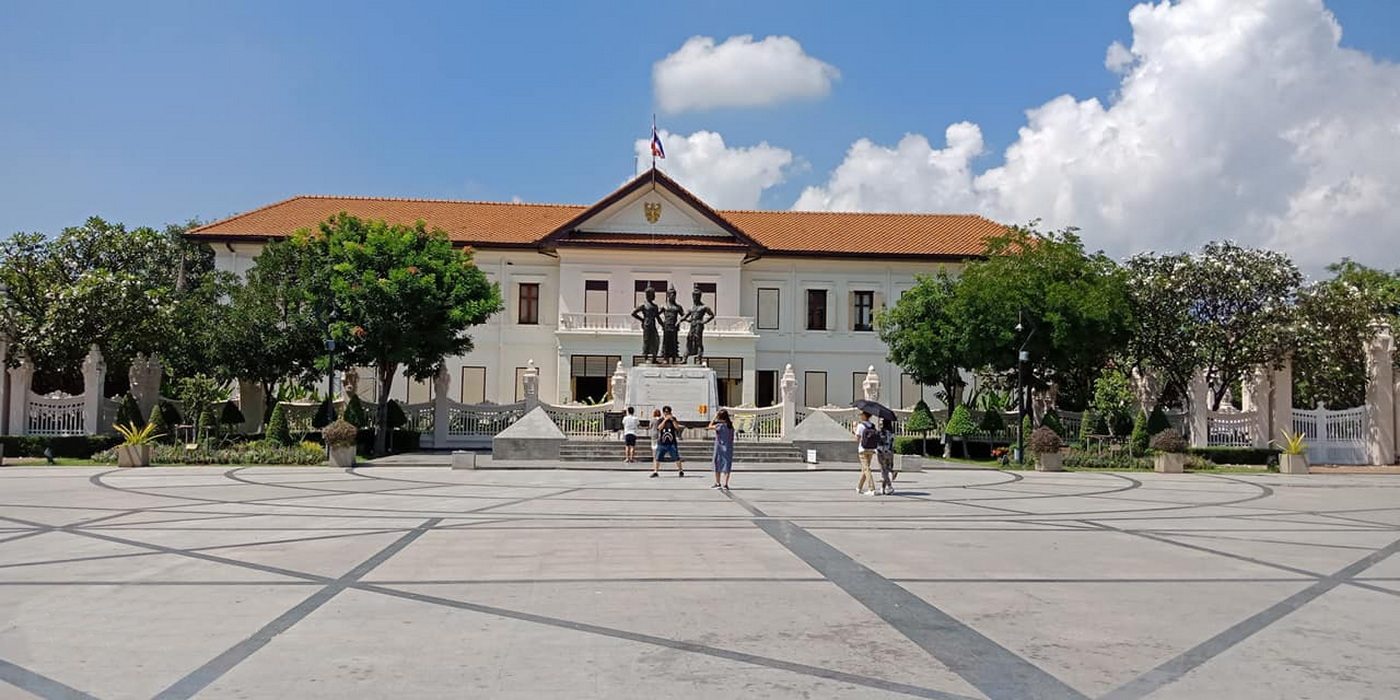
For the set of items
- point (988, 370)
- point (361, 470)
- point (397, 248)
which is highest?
point (397, 248)

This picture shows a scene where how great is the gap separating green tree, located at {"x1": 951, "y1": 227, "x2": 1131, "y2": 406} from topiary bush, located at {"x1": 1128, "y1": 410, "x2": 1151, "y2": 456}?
243cm

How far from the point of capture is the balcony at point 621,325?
4131 centimetres

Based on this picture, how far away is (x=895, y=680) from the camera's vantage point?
18.3 feet

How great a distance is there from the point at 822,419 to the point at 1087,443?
815 centimetres

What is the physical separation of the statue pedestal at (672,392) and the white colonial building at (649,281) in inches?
468

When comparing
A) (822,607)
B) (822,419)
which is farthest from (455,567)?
(822,419)

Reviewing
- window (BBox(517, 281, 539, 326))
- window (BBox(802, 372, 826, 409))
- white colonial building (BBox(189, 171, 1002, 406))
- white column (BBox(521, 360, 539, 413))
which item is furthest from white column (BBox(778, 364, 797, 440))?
window (BBox(517, 281, 539, 326))

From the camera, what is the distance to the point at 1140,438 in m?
29.1

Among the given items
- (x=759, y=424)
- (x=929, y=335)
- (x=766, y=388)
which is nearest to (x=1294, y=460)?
(x=929, y=335)

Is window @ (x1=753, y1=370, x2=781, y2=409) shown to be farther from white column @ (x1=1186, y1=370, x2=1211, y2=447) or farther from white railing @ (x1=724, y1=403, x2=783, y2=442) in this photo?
white column @ (x1=1186, y1=370, x2=1211, y2=447)

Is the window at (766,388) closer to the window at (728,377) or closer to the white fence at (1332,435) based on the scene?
the window at (728,377)

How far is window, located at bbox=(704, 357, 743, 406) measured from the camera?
42.8 meters

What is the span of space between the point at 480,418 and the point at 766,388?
1440 cm

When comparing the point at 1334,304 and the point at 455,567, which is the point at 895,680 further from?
the point at 1334,304
